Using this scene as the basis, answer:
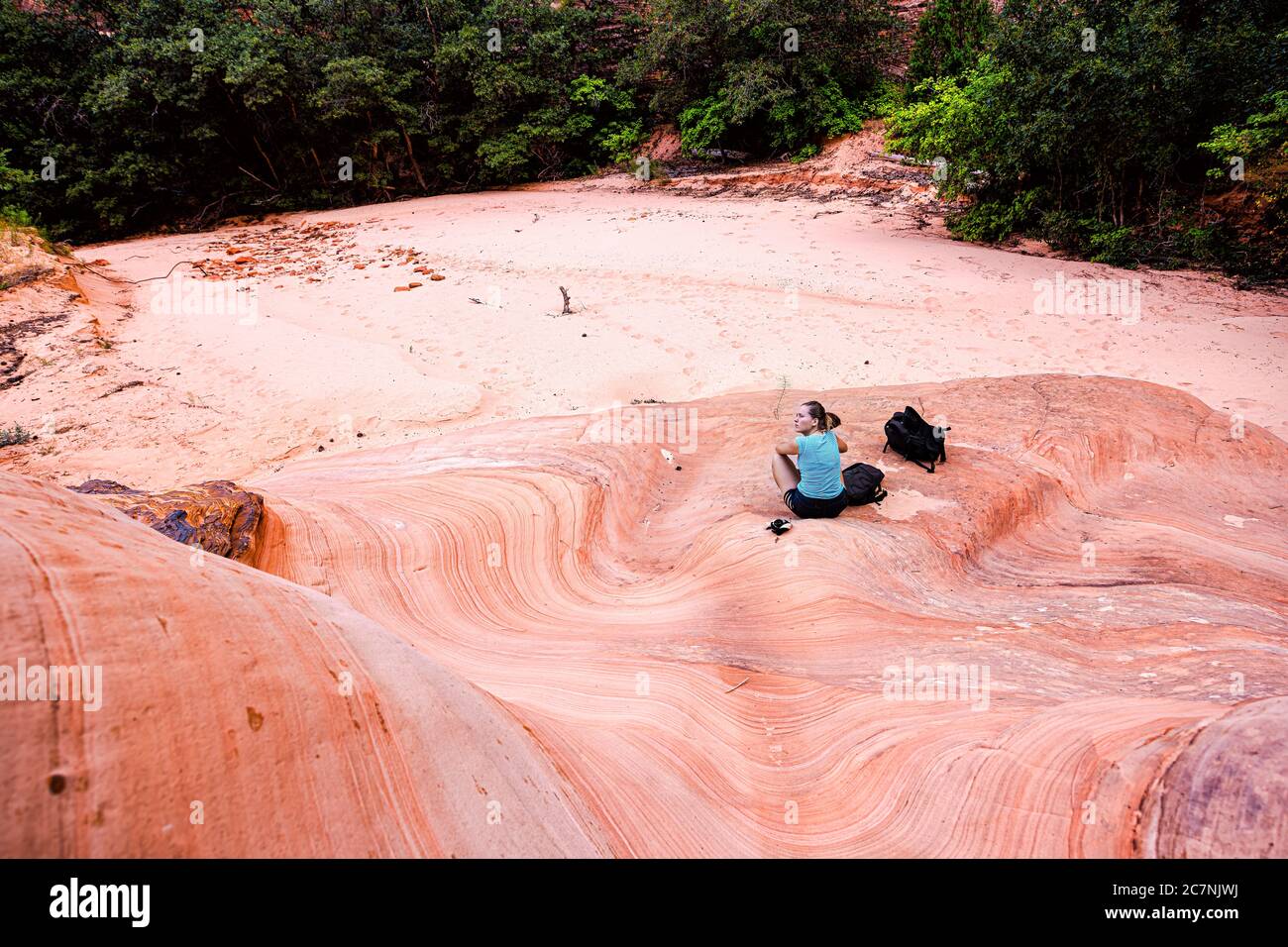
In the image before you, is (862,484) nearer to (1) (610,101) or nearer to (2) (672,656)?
(2) (672,656)

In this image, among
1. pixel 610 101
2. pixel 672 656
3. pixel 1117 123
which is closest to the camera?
pixel 672 656

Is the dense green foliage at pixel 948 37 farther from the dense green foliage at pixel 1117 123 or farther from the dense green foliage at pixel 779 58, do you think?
the dense green foliage at pixel 1117 123

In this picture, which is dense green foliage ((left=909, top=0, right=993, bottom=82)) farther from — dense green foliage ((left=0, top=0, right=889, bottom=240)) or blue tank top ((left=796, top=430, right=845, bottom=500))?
blue tank top ((left=796, top=430, right=845, bottom=500))

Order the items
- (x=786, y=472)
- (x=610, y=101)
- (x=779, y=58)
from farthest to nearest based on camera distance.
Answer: (x=610, y=101)
(x=779, y=58)
(x=786, y=472)

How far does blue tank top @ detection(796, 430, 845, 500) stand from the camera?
13.7 ft

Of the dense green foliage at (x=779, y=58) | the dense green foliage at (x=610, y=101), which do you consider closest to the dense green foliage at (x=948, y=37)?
the dense green foliage at (x=610, y=101)

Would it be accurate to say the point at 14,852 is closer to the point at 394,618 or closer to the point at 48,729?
the point at 48,729

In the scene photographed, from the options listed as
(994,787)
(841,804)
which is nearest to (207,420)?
(841,804)

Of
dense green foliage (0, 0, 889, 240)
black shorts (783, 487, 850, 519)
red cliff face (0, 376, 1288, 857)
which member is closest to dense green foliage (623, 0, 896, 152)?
dense green foliage (0, 0, 889, 240)

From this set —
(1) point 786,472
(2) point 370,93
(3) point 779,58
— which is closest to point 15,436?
(1) point 786,472

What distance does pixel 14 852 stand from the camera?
987mm

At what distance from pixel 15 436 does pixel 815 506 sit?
753cm

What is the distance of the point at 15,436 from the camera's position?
579 cm

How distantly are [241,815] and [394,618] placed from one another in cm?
212
